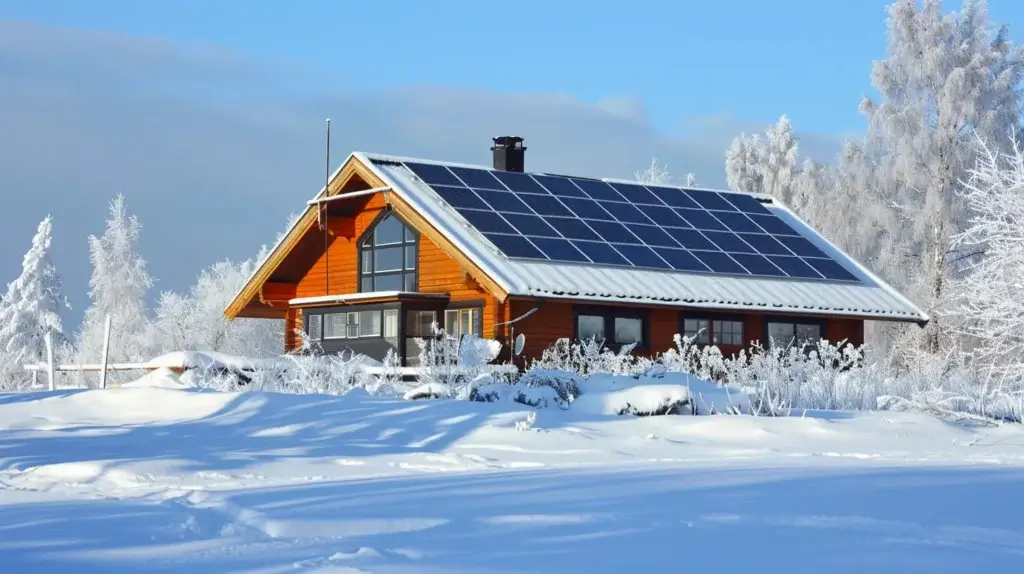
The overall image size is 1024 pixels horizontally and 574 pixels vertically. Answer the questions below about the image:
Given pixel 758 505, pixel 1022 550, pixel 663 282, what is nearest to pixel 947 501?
pixel 758 505

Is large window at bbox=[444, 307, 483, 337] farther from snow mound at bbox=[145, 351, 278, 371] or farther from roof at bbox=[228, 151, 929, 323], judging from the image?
snow mound at bbox=[145, 351, 278, 371]

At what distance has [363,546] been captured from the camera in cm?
636

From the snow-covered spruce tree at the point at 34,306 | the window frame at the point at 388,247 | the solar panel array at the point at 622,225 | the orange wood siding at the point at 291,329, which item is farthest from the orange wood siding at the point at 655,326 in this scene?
the snow-covered spruce tree at the point at 34,306

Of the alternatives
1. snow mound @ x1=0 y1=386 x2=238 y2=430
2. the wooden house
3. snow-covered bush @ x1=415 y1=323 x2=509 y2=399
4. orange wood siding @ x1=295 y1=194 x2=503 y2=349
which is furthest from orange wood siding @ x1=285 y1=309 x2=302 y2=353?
snow mound @ x1=0 y1=386 x2=238 y2=430

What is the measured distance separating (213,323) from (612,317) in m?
30.6

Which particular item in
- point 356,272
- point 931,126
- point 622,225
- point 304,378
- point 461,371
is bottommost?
point 304,378

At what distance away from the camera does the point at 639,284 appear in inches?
1073

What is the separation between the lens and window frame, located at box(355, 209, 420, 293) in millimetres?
29156

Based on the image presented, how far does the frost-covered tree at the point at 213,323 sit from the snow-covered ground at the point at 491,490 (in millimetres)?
35532

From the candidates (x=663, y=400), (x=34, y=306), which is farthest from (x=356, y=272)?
(x=34, y=306)

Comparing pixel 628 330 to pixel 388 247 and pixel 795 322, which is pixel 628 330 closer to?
pixel 795 322

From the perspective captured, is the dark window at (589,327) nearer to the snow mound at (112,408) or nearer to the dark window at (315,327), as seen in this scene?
the dark window at (315,327)

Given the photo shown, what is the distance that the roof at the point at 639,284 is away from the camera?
1011 inches

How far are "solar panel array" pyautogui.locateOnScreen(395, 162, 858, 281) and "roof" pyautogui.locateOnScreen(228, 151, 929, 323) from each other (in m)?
0.22
